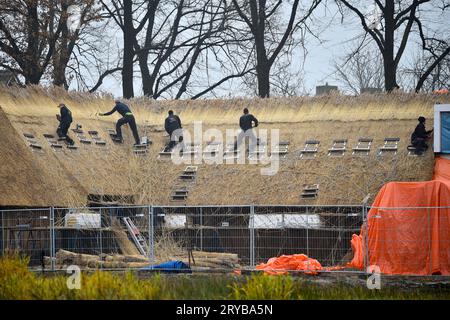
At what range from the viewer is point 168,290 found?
1761 centimetres

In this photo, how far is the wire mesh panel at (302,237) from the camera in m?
29.0

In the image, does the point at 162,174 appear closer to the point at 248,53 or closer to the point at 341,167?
the point at 341,167

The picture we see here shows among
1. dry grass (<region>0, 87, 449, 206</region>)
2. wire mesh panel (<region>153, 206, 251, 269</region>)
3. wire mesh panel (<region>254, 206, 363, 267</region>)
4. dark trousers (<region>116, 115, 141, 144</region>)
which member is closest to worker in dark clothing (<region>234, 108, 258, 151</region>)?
dry grass (<region>0, 87, 449, 206</region>)

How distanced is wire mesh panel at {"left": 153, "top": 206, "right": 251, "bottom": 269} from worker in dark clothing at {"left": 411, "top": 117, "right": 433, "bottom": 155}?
6.89 meters

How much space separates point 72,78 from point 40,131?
→ 20.2 meters

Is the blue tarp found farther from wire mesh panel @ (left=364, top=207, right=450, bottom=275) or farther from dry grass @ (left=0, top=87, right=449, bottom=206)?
dry grass @ (left=0, top=87, right=449, bottom=206)

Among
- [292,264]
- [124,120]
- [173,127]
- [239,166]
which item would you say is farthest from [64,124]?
[292,264]

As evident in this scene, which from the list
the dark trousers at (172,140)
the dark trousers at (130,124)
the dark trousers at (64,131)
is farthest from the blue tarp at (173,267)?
the dark trousers at (130,124)

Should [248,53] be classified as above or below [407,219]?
above

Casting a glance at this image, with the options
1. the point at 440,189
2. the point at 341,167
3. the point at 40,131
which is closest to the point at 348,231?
the point at 440,189

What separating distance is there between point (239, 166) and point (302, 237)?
8265mm

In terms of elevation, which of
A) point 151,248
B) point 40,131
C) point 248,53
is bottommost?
point 151,248

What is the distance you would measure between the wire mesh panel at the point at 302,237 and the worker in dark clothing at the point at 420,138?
596cm

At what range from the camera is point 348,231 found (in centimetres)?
3017
